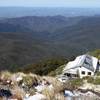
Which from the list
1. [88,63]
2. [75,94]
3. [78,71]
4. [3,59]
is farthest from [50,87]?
[3,59]

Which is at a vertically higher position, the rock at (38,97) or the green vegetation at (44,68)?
the green vegetation at (44,68)

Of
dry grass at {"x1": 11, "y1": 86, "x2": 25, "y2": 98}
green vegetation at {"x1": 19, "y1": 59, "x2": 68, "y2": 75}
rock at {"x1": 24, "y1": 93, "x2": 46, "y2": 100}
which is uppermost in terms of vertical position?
green vegetation at {"x1": 19, "y1": 59, "x2": 68, "y2": 75}

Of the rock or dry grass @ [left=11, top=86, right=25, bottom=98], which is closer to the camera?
the rock

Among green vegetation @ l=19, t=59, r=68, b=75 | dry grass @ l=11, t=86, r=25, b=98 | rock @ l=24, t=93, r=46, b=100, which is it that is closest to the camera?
rock @ l=24, t=93, r=46, b=100

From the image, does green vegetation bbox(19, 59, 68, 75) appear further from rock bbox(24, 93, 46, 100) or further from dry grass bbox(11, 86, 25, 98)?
rock bbox(24, 93, 46, 100)

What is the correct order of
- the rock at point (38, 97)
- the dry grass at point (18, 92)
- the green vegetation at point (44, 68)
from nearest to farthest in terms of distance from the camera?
1. the rock at point (38, 97)
2. the dry grass at point (18, 92)
3. the green vegetation at point (44, 68)

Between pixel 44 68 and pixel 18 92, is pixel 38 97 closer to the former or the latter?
pixel 18 92

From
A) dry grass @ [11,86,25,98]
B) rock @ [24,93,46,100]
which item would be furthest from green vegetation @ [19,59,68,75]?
rock @ [24,93,46,100]

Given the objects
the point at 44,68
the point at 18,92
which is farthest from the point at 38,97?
the point at 44,68

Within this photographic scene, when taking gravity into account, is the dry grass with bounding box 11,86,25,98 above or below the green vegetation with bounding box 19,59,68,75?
below

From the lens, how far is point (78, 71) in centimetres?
Result: 3312

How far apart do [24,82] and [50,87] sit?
120 centimetres

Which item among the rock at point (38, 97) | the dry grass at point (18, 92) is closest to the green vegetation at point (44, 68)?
the dry grass at point (18, 92)

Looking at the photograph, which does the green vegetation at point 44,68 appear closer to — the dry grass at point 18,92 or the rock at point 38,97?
the dry grass at point 18,92
